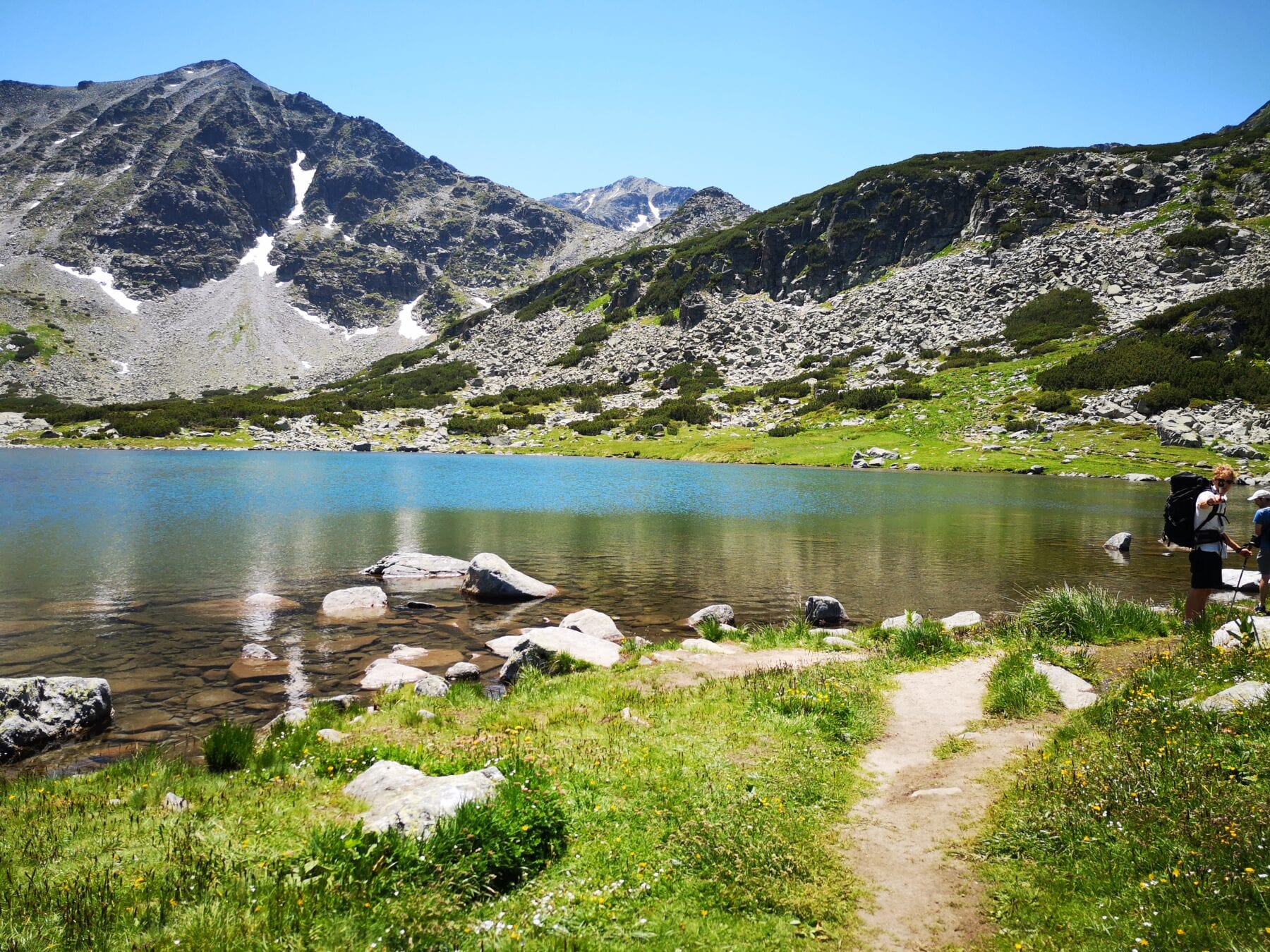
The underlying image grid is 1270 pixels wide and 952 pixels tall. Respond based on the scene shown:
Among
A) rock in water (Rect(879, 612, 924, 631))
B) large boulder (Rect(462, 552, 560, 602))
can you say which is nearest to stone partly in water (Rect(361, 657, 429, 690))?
large boulder (Rect(462, 552, 560, 602))

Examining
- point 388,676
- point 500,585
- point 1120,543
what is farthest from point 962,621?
point 1120,543

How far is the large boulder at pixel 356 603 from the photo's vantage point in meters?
25.0

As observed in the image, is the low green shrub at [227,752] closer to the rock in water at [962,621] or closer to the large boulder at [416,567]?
the rock in water at [962,621]

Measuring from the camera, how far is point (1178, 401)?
96938mm

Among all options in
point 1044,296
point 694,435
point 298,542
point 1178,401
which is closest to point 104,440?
point 694,435

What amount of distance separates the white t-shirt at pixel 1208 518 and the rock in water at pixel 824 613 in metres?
11.6

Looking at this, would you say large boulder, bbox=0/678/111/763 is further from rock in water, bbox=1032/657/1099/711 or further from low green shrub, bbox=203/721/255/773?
rock in water, bbox=1032/657/1099/711

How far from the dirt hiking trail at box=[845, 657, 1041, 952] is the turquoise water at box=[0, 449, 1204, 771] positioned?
12650 millimetres

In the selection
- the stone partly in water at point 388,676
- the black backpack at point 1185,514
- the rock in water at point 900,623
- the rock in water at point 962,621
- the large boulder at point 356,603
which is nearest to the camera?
the black backpack at point 1185,514

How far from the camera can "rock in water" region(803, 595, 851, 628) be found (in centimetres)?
2473

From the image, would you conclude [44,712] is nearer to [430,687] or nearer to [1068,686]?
[430,687]

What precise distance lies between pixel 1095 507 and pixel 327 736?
6728cm

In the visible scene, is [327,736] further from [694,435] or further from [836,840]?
[694,435]

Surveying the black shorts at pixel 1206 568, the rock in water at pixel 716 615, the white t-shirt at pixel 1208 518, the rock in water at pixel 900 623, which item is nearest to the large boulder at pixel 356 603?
the rock in water at pixel 716 615
